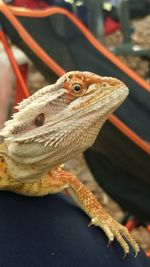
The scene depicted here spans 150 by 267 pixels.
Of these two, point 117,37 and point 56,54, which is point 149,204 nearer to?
point 56,54

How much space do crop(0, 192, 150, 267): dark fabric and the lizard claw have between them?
0.01 metres

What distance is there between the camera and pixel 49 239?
121cm

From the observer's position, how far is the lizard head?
1238mm

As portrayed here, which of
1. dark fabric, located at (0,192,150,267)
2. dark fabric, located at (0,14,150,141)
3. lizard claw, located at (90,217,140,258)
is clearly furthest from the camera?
dark fabric, located at (0,14,150,141)

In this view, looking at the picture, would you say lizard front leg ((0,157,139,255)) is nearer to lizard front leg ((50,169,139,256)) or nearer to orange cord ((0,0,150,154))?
lizard front leg ((50,169,139,256))

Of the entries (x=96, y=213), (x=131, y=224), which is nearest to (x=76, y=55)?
(x=131, y=224)

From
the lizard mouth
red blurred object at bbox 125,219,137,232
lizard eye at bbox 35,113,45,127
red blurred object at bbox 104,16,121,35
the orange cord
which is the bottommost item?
red blurred object at bbox 125,219,137,232

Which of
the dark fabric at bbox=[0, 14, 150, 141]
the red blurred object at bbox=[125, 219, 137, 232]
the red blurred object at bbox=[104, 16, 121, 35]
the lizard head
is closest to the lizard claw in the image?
the lizard head

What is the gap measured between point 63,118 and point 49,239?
0.76 ft

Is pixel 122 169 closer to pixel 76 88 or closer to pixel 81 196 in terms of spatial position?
pixel 81 196

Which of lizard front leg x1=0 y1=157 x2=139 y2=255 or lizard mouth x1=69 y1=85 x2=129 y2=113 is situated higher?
lizard mouth x1=69 y1=85 x2=129 y2=113

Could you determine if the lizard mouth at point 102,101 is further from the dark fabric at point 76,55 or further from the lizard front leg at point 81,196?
the dark fabric at point 76,55

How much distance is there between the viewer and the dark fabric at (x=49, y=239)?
1.17 m

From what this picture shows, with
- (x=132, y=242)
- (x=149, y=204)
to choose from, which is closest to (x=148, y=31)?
(x=149, y=204)
